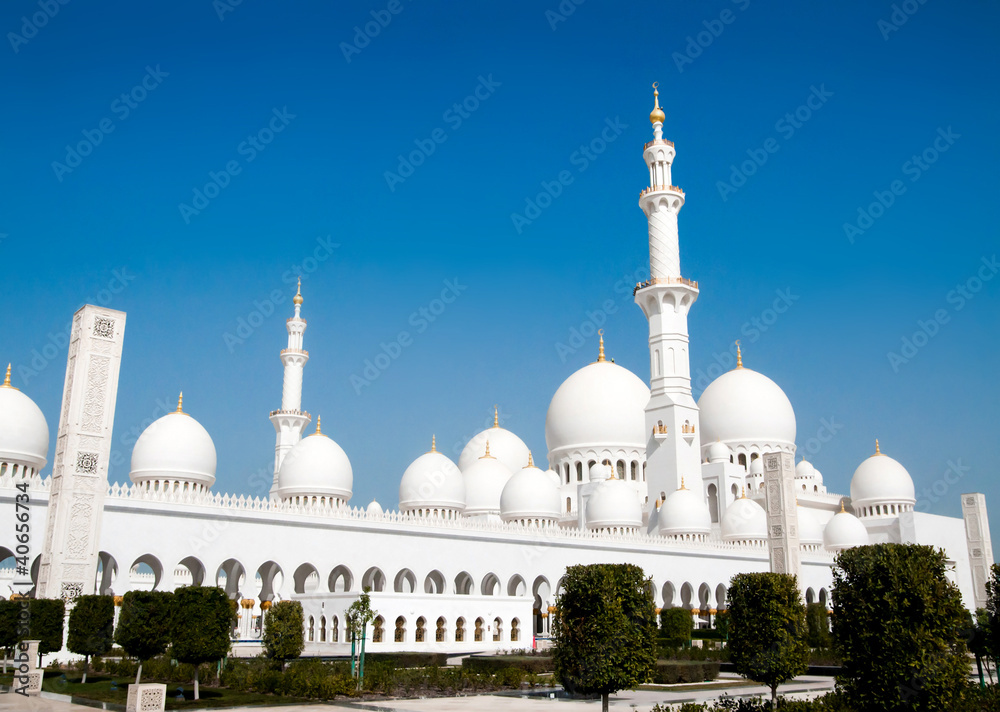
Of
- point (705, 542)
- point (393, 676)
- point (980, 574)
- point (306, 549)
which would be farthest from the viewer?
point (980, 574)

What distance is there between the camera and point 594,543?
3572 centimetres

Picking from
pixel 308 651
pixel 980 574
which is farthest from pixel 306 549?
pixel 980 574

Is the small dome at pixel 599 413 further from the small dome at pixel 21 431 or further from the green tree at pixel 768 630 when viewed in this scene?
the green tree at pixel 768 630

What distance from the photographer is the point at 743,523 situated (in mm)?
41594

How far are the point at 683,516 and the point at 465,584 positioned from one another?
10.6m

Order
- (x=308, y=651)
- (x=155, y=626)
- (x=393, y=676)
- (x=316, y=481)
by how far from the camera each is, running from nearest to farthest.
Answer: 1. (x=155, y=626)
2. (x=393, y=676)
3. (x=308, y=651)
4. (x=316, y=481)

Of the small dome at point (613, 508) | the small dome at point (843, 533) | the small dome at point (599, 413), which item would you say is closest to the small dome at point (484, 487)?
the small dome at point (599, 413)

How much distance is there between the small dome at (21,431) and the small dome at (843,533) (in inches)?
1365

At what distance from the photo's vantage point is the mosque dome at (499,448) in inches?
1937

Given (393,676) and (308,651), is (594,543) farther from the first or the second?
(393,676)

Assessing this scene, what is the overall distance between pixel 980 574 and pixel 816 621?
67.2ft

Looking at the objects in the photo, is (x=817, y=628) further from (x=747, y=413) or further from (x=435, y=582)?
(x=747, y=413)

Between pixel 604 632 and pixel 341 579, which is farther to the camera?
pixel 341 579

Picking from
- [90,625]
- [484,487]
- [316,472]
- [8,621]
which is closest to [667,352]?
[484,487]
